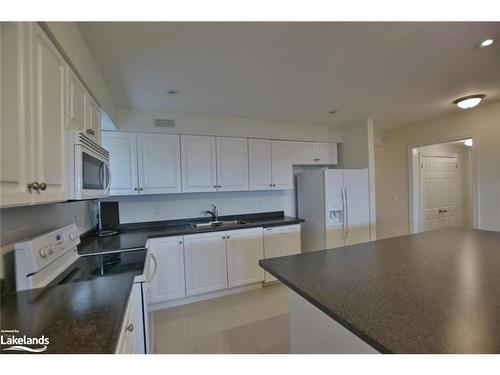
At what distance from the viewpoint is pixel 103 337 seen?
771 mm

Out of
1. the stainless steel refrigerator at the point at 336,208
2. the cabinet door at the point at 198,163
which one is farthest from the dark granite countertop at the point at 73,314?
the stainless steel refrigerator at the point at 336,208

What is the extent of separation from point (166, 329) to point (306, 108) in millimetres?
3000

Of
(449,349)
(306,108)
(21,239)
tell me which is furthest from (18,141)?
(306,108)

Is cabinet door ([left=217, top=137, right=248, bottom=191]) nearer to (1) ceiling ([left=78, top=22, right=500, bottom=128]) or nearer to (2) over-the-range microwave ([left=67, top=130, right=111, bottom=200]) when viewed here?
(1) ceiling ([left=78, top=22, right=500, bottom=128])

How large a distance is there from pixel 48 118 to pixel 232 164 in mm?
2304

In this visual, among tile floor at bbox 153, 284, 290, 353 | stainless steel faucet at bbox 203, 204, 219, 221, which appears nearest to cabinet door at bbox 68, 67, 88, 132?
tile floor at bbox 153, 284, 290, 353

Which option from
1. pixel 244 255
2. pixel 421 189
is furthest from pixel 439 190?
pixel 244 255

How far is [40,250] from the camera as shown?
119 centimetres

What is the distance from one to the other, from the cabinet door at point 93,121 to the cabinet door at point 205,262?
144 centimetres

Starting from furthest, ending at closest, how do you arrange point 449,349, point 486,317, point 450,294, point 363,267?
point 363,267, point 450,294, point 486,317, point 449,349

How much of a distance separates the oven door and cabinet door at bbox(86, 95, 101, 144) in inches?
6.9

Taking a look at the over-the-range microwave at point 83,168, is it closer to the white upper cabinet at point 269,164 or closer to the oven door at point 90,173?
the oven door at point 90,173

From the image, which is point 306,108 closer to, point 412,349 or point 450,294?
point 450,294

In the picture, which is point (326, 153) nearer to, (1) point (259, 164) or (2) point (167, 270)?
(1) point (259, 164)
